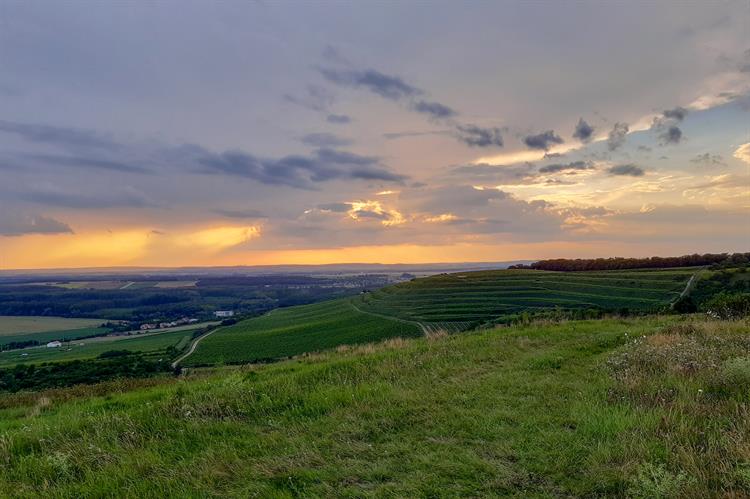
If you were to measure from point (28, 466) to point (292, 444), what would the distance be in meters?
4.00

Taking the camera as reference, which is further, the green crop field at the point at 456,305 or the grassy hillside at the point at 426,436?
the green crop field at the point at 456,305

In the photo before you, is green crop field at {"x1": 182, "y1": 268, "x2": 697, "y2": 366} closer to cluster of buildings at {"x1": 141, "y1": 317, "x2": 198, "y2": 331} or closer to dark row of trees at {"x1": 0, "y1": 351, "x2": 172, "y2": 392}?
dark row of trees at {"x1": 0, "y1": 351, "x2": 172, "y2": 392}

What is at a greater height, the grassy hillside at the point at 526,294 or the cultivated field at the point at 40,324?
the grassy hillside at the point at 526,294

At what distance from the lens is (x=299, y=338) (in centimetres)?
7212

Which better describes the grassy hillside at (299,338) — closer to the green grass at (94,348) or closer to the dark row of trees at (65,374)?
the green grass at (94,348)

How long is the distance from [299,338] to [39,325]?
119638mm

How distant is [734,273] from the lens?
52.5 meters

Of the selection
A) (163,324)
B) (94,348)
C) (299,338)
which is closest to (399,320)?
(299,338)

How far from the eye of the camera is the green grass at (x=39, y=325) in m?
129

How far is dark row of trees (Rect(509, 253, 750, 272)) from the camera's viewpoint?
6669cm

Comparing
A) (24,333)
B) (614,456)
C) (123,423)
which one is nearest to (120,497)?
(123,423)

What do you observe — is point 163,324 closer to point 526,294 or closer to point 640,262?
point 526,294

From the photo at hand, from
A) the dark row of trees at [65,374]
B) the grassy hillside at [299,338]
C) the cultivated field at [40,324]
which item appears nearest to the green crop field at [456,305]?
the grassy hillside at [299,338]

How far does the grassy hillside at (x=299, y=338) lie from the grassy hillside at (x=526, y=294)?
4773 millimetres
